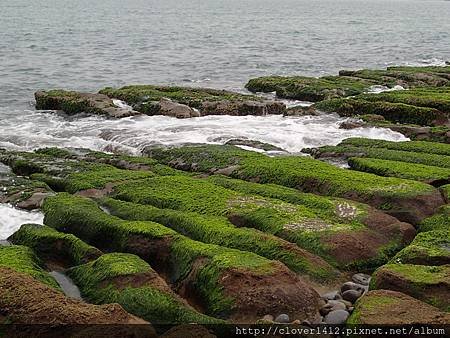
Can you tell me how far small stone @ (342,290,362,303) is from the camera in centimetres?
935

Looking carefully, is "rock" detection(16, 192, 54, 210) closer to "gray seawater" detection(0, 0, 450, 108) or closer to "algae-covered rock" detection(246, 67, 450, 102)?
"gray seawater" detection(0, 0, 450, 108)

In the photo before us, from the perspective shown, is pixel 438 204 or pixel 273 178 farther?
pixel 273 178

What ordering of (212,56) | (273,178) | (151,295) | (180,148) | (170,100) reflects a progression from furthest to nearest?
1. (212,56)
2. (170,100)
3. (180,148)
4. (273,178)
5. (151,295)

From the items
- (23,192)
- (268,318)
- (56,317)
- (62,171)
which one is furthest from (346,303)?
(62,171)

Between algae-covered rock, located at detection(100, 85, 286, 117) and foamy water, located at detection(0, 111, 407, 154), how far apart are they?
967 mm

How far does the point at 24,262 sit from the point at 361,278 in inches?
236

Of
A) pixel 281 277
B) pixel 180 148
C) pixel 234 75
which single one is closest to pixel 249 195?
pixel 281 277

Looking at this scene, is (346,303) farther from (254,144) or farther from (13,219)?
(254,144)

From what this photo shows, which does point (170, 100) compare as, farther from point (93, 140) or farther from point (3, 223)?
point (3, 223)

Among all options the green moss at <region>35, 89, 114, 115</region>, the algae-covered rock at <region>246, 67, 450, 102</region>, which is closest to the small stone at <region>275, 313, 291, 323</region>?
the green moss at <region>35, 89, 114, 115</region>

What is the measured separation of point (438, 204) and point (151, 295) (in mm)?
7060

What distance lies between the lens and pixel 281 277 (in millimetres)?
9234

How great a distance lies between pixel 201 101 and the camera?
89.4ft

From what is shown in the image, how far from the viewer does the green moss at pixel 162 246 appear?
9320mm
